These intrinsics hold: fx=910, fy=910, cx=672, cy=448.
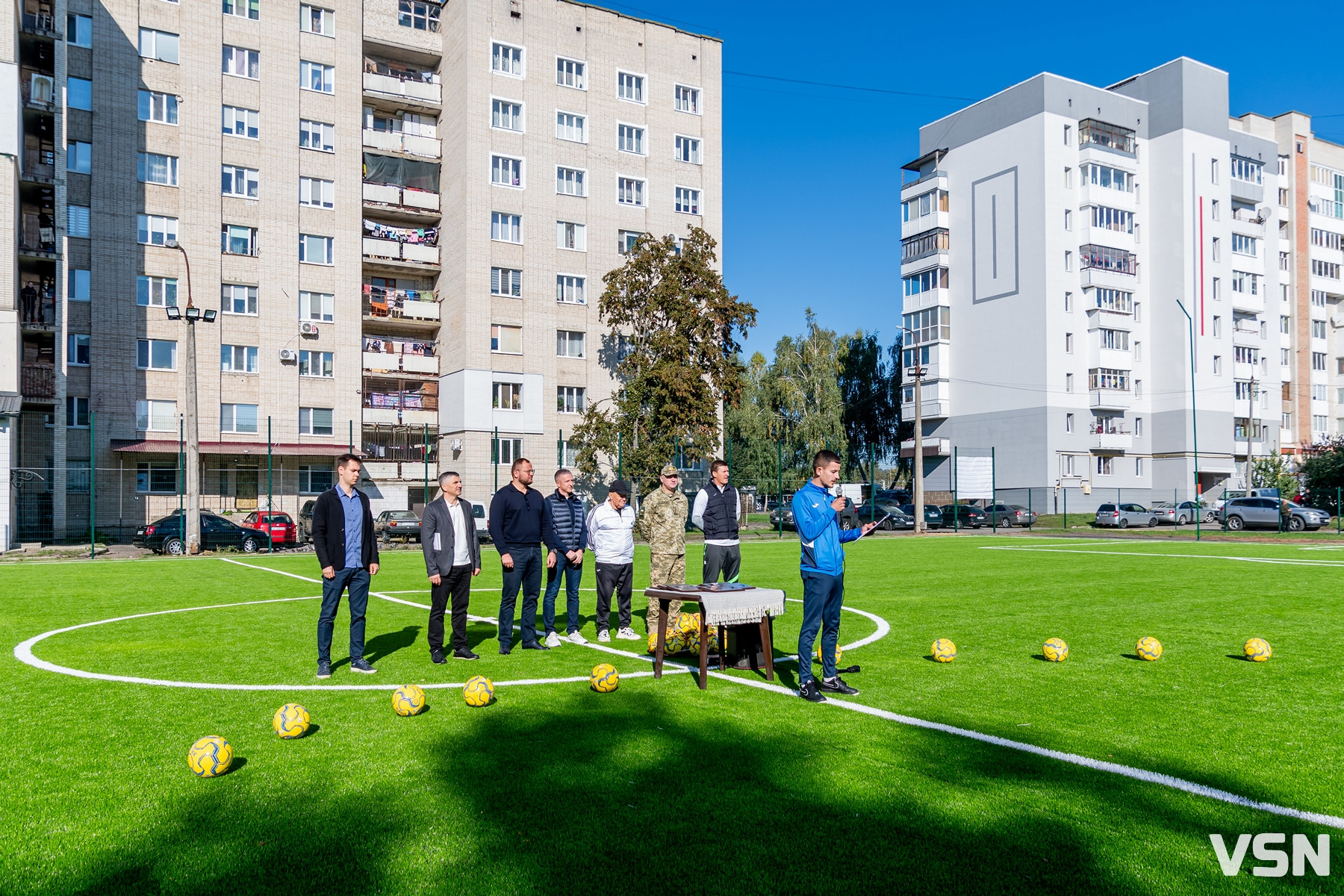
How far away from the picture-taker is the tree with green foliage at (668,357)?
141ft

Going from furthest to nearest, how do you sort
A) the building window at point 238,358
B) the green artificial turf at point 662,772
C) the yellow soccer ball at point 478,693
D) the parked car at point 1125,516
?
1. the parked car at point 1125,516
2. the building window at point 238,358
3. the yellow soccer ball at point 478,693
4. the green artificial turf at point 662,772

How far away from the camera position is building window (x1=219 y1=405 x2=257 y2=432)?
44.0 metres

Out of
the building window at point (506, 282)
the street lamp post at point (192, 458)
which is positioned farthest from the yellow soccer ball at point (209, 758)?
the building window at point (506, 282)

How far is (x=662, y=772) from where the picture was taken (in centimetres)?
605

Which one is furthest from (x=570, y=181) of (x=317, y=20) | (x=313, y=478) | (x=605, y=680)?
(x=605, y=680)

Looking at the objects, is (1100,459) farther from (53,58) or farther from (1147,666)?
(53,58)

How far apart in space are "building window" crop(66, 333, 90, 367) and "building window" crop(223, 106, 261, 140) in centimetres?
1209

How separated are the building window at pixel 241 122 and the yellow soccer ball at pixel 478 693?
45.3 metres

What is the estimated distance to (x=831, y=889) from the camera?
4344mm

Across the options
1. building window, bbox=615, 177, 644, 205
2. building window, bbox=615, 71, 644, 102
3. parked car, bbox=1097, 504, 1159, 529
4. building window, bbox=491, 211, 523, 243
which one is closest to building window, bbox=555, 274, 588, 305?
building window, bbox=491, 211, 523, 243

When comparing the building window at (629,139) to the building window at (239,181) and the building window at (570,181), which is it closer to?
the building window at (570,181)

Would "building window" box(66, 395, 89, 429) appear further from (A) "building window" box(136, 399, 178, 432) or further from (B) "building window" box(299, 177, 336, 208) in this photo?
(B) "building window" box(299, 177, 336, 208)

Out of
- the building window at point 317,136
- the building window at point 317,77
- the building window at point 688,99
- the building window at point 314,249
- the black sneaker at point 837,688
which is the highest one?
the building window at point 688,99

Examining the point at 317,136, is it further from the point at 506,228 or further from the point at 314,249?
the point at 506,228
